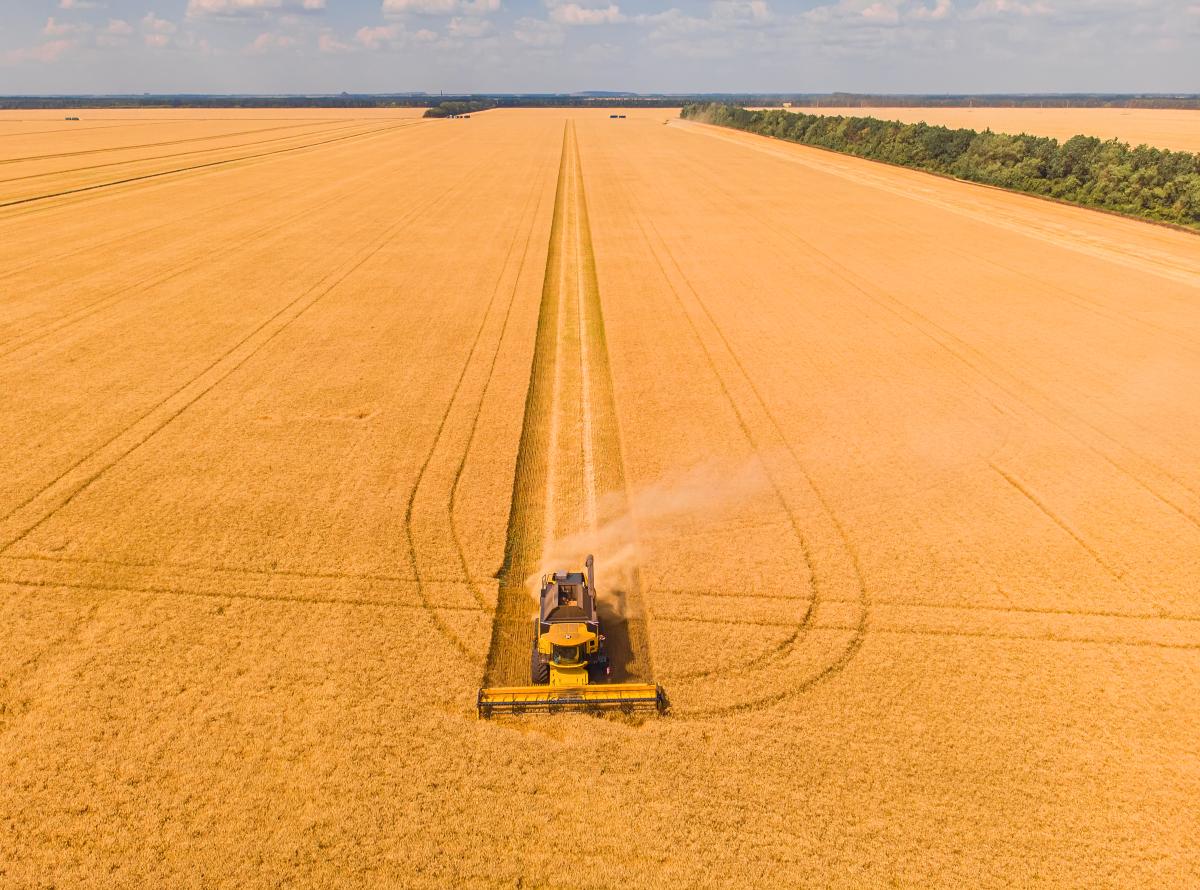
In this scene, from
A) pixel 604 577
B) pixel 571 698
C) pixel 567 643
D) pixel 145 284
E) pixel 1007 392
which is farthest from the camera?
pixel 145 284

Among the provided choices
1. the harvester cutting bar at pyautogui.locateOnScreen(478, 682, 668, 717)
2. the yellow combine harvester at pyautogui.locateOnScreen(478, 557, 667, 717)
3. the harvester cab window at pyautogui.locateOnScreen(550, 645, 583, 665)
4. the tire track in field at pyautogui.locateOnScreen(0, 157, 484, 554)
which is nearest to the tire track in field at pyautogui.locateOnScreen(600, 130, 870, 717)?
the harvester cutting bar at pyautogui.locateOnScreen(478, 682, 668, 717)

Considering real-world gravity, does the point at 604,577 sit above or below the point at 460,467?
below

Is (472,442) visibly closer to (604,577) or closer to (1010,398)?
(604,577)

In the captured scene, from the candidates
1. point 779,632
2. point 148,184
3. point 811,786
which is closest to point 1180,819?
point 811,786

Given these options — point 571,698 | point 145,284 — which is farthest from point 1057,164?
point 571,698

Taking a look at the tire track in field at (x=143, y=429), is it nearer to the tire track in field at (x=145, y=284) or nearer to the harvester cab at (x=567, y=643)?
the tire track in field at (x=145, y=284)

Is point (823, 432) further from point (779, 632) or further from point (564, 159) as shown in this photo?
point (564, 159)

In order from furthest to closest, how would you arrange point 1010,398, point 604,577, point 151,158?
point 151,158, point 1010,398, point 604,577
